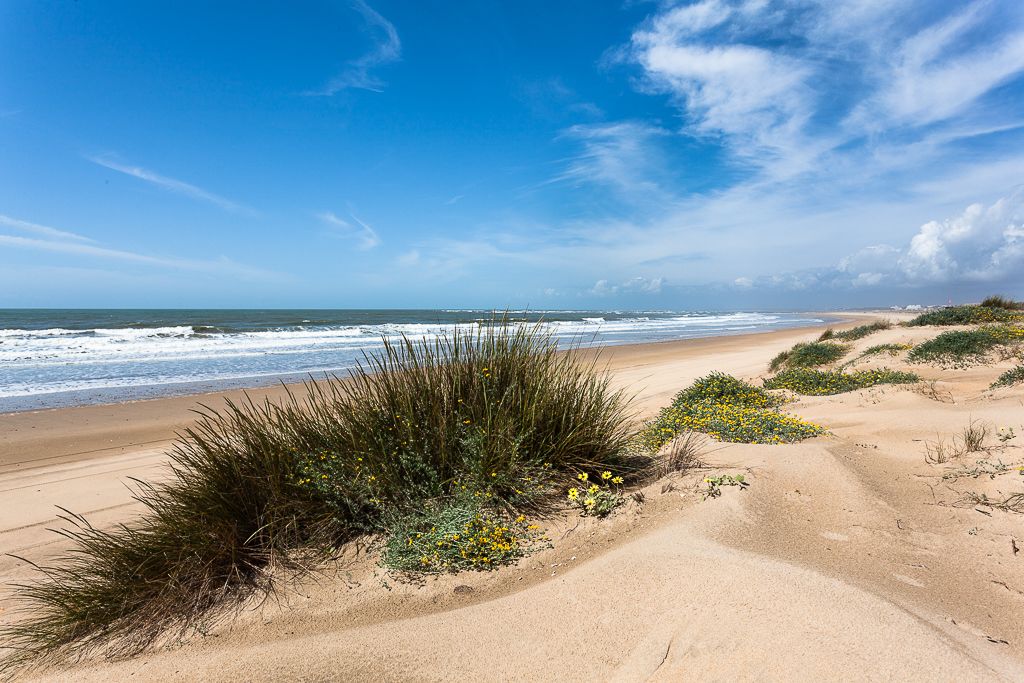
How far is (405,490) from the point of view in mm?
3805

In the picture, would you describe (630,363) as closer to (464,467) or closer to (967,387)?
(967,387)

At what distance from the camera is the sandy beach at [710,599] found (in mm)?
2457

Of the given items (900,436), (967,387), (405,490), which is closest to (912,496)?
(900,436)

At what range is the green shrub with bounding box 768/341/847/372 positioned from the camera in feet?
42.6

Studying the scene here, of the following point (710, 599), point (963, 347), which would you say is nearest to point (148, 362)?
point (710, 599)

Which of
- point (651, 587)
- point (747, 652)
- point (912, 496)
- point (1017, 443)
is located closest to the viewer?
point (747, 652)

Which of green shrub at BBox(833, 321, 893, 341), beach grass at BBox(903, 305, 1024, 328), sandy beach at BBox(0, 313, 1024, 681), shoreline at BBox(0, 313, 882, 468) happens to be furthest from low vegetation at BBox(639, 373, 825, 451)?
beach grass at BBox(903, 305, 1024, 328)

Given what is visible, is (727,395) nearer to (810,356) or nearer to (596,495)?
(596,495)

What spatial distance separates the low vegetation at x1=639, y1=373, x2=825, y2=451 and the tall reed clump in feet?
4.14

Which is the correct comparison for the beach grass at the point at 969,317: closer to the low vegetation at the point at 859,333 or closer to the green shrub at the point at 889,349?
the low vegetation at the point at 859,333

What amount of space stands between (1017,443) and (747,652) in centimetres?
412

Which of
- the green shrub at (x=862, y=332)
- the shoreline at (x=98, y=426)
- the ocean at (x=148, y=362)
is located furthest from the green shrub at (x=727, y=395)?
the green shrub at (x=862, y=332)

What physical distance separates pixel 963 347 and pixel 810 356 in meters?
3.14

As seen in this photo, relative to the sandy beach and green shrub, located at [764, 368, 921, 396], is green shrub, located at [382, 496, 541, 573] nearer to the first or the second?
the sandy beach
